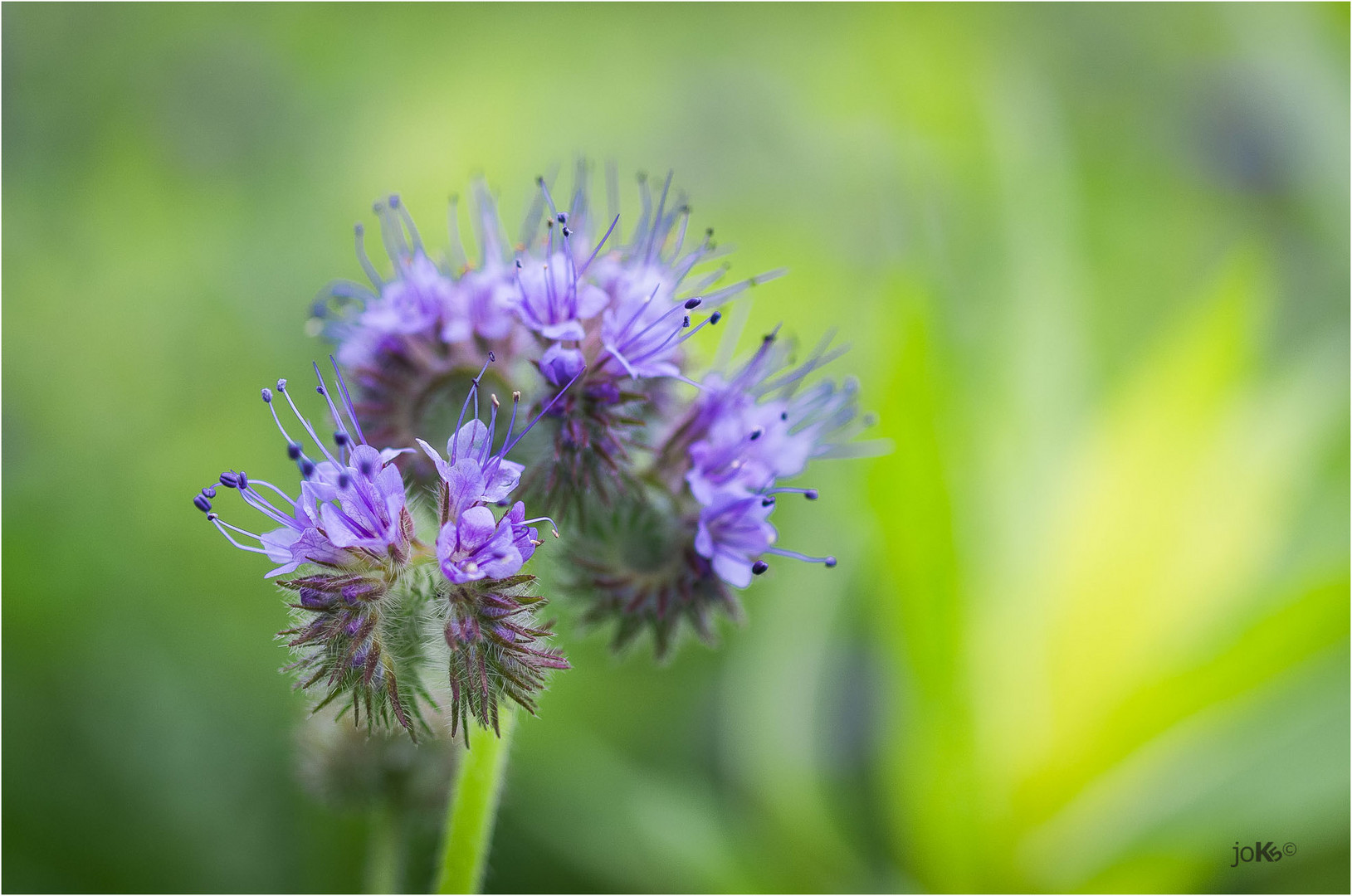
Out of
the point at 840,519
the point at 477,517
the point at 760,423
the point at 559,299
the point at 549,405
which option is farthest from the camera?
the point at 840,519

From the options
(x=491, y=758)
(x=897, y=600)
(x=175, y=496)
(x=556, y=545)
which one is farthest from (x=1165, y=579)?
(x=175, y=496)

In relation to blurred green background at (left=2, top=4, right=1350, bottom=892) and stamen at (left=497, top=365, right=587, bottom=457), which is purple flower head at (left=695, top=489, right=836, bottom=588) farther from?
blurred green background at (left=2, top=4, right=1350, bottom=892)

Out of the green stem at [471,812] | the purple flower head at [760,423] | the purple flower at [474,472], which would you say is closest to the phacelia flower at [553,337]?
the purple flower head at [760,423]

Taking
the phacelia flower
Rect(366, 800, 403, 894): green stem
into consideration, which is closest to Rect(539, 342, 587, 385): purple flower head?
the phacelia flower

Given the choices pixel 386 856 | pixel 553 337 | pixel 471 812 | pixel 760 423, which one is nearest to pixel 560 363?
pixel 553 337

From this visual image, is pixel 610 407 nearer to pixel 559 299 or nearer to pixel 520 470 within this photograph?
pixel 559 299

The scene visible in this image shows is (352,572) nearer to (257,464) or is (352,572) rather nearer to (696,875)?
(696,875)
